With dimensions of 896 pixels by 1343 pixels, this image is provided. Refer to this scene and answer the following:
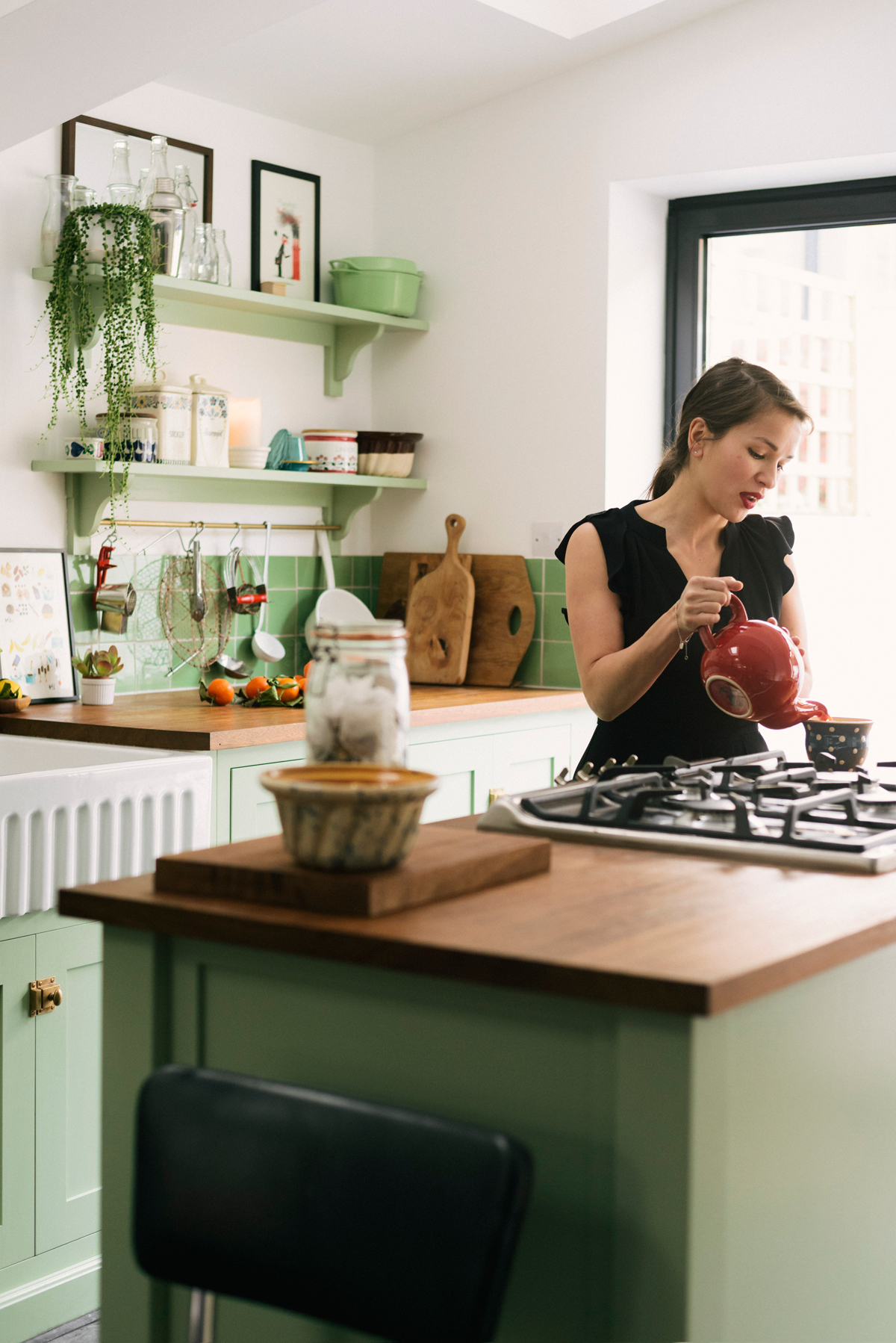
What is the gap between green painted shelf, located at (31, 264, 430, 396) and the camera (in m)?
3.37

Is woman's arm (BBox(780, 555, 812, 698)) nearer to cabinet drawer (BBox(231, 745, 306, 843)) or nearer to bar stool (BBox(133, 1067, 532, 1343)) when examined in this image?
cabinet drawer (BBox(231, 745, 306, 843))

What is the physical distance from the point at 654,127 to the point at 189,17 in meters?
1.42

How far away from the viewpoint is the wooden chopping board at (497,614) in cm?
383

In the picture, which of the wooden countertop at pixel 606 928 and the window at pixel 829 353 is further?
the window at pixel 829 353

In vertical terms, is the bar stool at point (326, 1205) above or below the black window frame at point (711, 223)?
below

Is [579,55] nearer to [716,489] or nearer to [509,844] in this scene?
[716,489]

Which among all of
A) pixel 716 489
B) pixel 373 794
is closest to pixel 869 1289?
pixel 373 794

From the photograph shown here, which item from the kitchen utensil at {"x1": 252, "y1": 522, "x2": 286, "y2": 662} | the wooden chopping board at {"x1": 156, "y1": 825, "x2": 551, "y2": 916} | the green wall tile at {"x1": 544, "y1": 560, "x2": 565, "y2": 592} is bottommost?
the wooden chopping board at {"x1": 156, "y1": 825, "x2": 551, "y2": 916}

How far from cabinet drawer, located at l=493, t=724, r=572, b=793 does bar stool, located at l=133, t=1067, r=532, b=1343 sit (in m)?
2.31

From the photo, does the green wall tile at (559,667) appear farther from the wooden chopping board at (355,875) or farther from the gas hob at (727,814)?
the wooden chopping board at (355,875)

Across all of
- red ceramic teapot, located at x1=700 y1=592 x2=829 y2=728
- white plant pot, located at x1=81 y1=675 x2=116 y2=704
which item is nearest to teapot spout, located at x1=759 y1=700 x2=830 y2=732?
red ceramic teapot, located at x1=700 y1=592 x2=829 y2=728

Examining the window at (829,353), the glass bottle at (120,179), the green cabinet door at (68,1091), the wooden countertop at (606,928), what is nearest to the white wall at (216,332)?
the glass bottle at (120,179)

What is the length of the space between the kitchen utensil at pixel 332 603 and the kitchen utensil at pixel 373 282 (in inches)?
24.8

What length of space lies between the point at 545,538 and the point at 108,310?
4.20 feet
